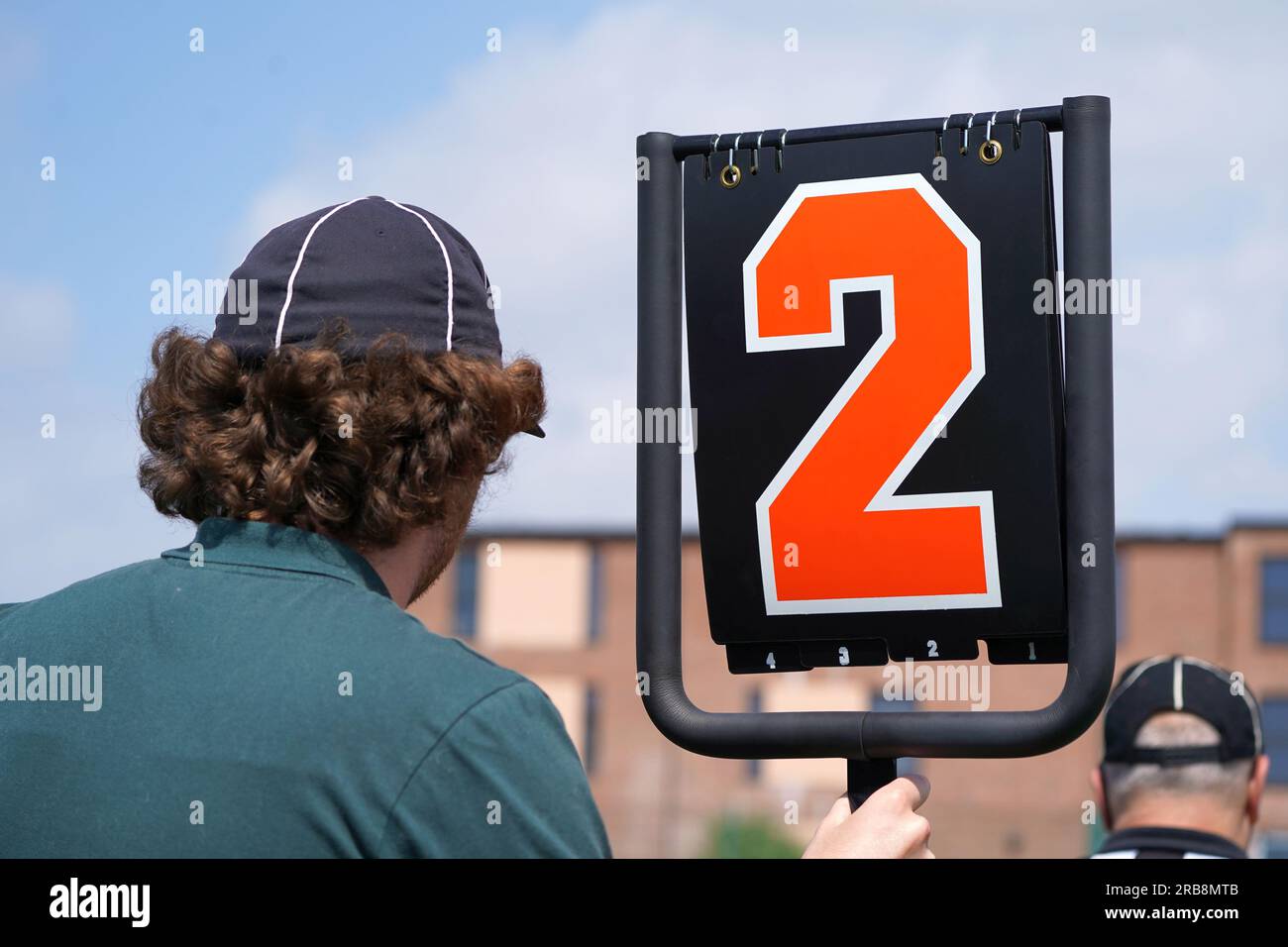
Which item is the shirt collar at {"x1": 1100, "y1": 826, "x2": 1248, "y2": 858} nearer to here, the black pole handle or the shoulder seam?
the black pole handle

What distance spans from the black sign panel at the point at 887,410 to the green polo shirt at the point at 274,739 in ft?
1.26

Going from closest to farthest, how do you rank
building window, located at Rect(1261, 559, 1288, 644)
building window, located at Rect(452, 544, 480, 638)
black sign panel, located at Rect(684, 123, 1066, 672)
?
black sign panel, located at Rect(684, 123, 1066, 672) < building window, located at Rect(1261, 559, 1288, 644) < building window, located at Rect(452, 544, 480, 638)

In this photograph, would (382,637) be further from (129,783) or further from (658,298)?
(658,298)

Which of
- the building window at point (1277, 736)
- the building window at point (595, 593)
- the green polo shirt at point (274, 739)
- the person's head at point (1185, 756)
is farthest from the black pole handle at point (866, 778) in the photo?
the building window at point (1277, 736)

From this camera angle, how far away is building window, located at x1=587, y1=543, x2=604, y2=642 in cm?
5259

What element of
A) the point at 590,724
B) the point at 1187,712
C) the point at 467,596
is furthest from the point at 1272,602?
the point at 1187,712

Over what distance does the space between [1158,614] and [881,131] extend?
52.2 metres

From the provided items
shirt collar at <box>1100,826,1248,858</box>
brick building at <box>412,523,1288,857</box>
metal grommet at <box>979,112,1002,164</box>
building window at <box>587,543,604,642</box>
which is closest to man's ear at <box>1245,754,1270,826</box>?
shirt collar at <box>1100,826,1248,858</box>

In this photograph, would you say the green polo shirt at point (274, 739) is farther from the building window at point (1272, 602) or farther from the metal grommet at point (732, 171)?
the building window at point (1272, 602)

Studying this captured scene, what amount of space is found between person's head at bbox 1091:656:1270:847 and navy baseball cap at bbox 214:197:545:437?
2314 mm

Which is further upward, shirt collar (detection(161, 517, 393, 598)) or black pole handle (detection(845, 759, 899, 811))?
shirt collar (detection(161, 517, 393, 598))

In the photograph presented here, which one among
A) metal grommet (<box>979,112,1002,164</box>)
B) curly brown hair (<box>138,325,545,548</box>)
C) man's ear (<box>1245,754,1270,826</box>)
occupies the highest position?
metal grommet (<box>979,112,1002,164</box>)

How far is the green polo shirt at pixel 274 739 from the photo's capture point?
64.7 inches

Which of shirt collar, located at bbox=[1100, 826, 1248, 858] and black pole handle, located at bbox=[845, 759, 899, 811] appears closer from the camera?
black pole handle, located at bbox=[845, 759, 899, 811]
